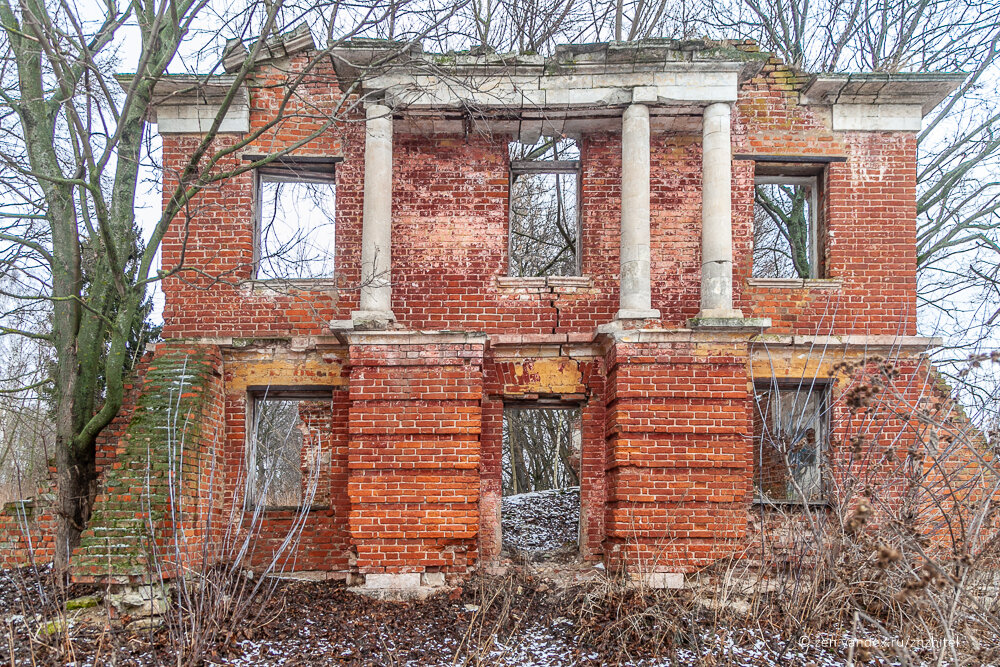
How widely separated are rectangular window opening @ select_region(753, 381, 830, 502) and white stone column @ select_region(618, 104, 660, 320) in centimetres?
179

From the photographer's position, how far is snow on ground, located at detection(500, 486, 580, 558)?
12617mm

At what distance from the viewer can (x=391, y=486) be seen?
8.03 meters

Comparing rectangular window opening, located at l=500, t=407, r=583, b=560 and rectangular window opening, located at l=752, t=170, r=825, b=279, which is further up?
rectangular window opening, located at l=752, t=170, r=825, b=279

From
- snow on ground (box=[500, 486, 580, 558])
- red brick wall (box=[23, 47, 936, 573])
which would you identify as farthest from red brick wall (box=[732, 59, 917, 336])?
snow on ground (box=[500, 486, 580, 558])

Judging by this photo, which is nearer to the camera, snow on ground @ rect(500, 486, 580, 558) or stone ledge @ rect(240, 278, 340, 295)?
stone ledge @ rect(240, 278, 340, 295)

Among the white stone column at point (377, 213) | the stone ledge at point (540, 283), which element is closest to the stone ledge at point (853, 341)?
the stone ledge at point (540, 283)

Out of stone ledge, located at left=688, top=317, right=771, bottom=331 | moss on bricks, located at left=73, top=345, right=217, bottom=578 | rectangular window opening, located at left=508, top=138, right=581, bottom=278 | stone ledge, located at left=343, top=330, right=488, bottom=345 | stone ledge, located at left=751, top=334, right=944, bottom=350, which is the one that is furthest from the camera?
rectangular window opening, located at left=508, top=138, right=581, bottom=278

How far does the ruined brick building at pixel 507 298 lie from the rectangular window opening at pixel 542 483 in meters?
1.77

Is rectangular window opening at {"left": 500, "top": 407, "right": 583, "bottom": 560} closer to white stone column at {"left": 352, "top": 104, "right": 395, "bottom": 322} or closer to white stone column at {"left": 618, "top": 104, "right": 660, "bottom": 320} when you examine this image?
white stone column at {"left": 618, "top": 104, "right": 660, "bottom": 320}

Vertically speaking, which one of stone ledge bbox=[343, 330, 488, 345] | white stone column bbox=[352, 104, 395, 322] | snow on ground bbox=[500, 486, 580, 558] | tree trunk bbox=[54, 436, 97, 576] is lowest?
snow on ground bbox=[500, 486, 580, 558]

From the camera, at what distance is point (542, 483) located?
22.6 meters

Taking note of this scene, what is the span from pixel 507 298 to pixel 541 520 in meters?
5.99

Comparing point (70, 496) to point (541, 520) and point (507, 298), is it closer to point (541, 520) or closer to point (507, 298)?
point (507, 298)

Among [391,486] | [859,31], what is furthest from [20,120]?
[859,31]
